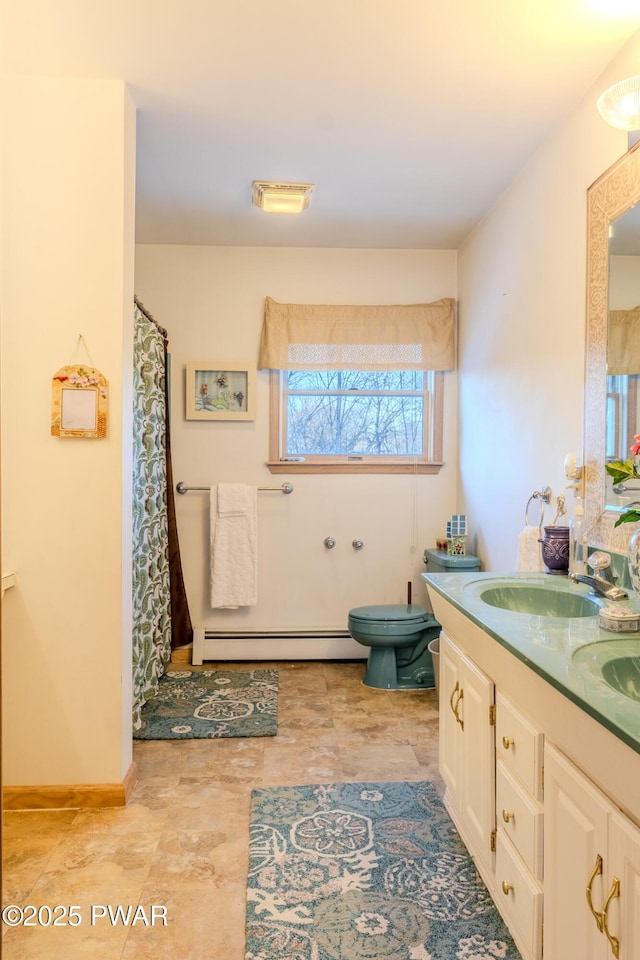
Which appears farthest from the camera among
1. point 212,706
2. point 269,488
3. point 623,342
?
point 269,488

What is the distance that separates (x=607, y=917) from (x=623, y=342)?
151 centimetres

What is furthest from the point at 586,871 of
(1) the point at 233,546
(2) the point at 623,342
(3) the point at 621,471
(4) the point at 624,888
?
(1) the point at 233,546

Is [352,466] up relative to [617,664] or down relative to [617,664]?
up

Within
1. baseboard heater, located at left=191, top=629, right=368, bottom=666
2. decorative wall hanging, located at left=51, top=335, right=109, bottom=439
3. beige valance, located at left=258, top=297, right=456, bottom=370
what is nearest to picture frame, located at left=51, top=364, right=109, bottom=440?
decorative wall hanging, located at left=51, top=335, right=109, bottom=439

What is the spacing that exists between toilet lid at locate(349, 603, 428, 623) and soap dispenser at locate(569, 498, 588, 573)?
4.00ft

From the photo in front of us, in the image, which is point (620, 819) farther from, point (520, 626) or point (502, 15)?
point (502, 15)

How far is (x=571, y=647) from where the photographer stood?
1436 mm

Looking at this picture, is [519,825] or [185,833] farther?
[185,833]

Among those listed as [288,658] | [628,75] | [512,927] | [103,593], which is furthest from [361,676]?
[628,75]

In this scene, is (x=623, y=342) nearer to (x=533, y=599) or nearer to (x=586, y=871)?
(x=533, y=599)

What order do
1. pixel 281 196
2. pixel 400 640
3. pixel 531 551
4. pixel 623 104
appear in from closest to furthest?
1. pixel 623 104
2. pixel 531 551
3. pixel 281 196
4. pixel 400 640

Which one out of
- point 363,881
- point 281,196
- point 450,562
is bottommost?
point 363,881

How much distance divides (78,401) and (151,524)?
40.3 inches

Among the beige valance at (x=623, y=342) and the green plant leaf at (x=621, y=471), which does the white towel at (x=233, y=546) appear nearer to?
the beige valance at (x=623, y=342)
